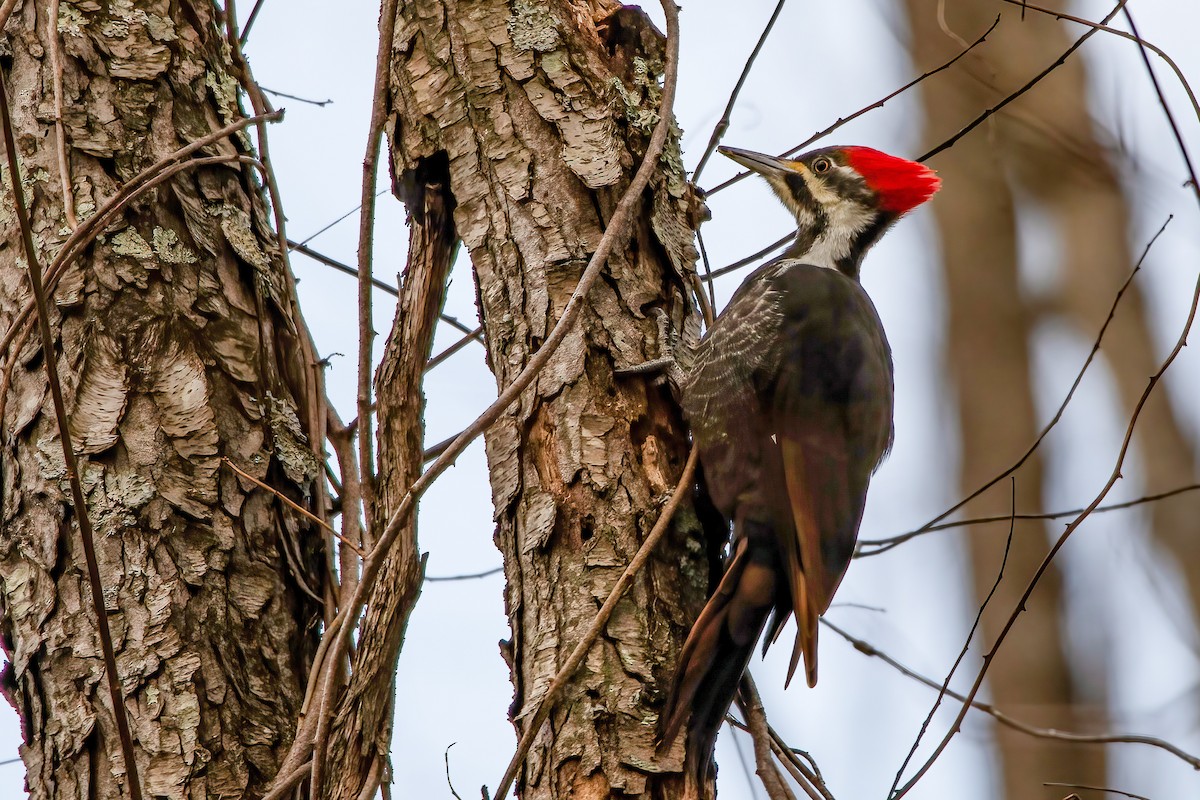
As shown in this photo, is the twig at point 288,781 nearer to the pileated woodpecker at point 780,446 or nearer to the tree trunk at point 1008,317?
the pileated woodpecker at point 780,446

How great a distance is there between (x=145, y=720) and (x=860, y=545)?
1.93m

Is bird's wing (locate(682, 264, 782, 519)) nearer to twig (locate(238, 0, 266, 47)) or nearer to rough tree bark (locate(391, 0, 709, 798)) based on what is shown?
rough tree bark (locate(391, 0, 709, 798))

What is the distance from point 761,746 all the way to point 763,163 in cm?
204

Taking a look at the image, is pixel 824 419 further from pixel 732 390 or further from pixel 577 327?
pixel 577 327

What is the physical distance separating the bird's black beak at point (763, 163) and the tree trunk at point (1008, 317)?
954mm

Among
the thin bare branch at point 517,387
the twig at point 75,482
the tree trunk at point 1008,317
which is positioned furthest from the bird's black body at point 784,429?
the tree trunk at point 1008,317


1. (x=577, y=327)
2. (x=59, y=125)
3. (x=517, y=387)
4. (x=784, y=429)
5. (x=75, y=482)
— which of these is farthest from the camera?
(x=784, y=429)

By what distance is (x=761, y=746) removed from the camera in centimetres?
239

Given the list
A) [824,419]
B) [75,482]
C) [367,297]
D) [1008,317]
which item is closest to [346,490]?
[367,297]

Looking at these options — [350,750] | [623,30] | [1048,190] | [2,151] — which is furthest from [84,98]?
[1048,190]

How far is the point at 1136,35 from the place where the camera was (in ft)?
8.77

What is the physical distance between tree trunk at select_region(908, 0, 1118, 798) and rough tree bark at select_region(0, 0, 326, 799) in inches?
112

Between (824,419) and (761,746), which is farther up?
(824,419)

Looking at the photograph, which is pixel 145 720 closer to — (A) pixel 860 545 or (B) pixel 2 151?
(B) pixel 2 151
